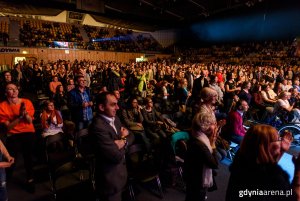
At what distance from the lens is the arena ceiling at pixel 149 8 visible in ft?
51.8

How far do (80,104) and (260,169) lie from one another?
327 centimetres

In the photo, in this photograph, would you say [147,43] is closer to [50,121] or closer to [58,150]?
[50,121]

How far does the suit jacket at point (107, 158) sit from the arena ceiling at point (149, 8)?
14876 mm

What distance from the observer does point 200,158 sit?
6.70 feet

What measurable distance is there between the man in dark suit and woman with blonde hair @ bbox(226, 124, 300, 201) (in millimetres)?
951

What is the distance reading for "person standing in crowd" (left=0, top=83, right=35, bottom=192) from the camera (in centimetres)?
286

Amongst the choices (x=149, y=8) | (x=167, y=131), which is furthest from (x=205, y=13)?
(x=167, y=131)

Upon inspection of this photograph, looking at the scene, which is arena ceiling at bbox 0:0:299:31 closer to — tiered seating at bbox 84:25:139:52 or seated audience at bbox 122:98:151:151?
tiered seating at bbox 84:25:139:52

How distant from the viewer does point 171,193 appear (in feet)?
10.7

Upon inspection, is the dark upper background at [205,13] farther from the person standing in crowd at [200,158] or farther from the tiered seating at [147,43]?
the person standing in crowd at [200,158]

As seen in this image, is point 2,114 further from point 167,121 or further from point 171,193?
point 167,121

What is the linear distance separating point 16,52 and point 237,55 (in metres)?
17.5

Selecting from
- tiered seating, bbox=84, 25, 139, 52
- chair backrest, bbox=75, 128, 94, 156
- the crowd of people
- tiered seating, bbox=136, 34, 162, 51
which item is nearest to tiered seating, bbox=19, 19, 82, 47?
tiered seating, bbox=84, 25, 139, 52

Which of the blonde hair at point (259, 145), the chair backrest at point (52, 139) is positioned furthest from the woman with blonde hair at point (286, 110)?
the chair backrest at point (52, 139)
